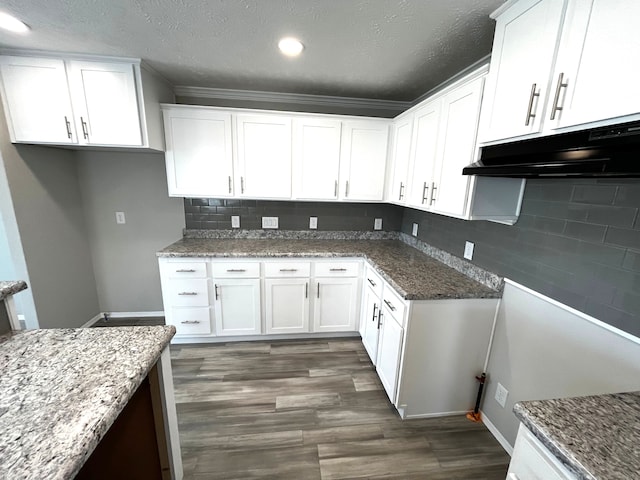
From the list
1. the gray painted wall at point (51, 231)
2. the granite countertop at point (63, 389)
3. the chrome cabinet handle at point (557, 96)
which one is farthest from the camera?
the gray painted wall at point (51, 231)

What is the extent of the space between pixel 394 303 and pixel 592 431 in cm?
115

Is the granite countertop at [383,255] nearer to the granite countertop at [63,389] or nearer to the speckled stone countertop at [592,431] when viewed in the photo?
the speckled stone countertop at [592,431]

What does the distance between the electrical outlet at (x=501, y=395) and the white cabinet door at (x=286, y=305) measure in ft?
5.27

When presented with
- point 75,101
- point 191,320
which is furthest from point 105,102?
point 191,320

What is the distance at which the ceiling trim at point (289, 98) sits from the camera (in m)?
2.58

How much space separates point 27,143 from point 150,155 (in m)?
0.85

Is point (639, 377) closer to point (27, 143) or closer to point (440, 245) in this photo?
point (440, 245)

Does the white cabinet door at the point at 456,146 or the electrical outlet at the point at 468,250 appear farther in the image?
the electrical outlet at the point at 468,250

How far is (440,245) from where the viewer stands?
233 centimetres

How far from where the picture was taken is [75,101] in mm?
1997

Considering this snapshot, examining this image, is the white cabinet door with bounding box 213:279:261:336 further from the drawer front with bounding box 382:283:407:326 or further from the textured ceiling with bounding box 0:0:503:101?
the textured ceiling with bounding box 0:0:503:101

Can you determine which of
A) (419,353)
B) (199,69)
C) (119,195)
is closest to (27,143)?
(119,195)

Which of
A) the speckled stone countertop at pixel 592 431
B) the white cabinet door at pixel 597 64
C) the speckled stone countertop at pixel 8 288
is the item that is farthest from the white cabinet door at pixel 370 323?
the speckled stone countertop at pixel 8 288

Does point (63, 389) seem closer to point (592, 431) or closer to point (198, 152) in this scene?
point (592, 431)
